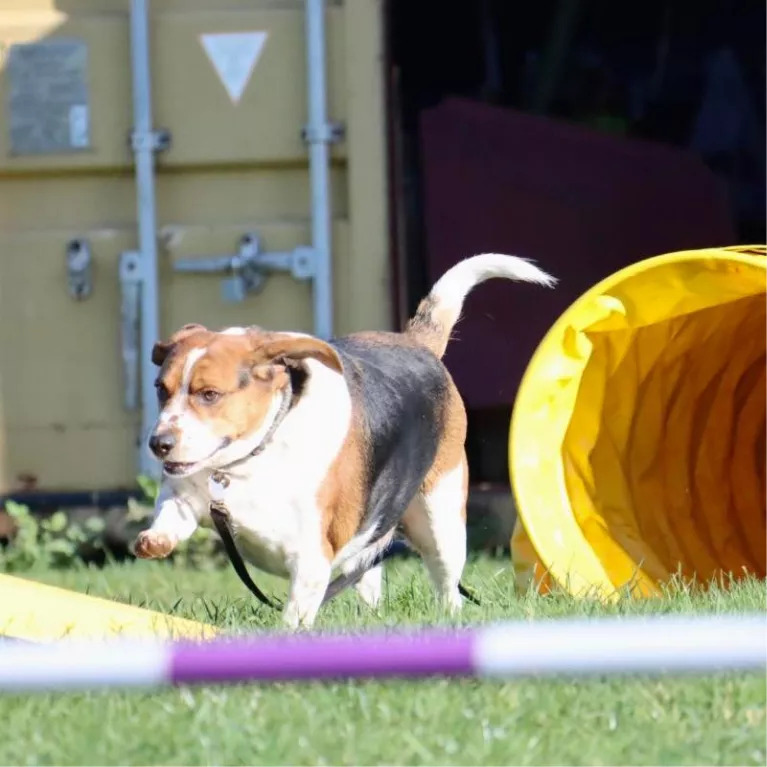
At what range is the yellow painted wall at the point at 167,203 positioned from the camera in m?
7.29

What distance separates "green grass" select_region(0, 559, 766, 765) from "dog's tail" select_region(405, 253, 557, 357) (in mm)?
2018

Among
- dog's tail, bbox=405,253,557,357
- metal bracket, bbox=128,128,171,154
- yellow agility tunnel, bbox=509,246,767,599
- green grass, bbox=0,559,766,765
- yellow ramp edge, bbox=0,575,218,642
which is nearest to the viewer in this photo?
green grass, bbox=0,559,766,765

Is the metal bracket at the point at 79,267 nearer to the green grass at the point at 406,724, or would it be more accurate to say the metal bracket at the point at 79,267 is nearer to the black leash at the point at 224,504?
the black leash at the point at 224,504

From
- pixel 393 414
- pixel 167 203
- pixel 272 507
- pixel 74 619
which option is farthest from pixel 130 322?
pixel 74 619

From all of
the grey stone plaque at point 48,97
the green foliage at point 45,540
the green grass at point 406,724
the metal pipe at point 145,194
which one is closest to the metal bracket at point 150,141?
the metal pipe at point 145,194

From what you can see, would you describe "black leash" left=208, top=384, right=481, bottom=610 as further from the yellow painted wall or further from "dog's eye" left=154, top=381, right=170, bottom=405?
the yellow painted wall

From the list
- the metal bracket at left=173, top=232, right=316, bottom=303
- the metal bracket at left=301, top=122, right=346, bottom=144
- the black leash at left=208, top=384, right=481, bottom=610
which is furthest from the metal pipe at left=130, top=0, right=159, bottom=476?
the black leash at left=208, top=384, right=481, bottom=610

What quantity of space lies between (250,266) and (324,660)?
15.5ft

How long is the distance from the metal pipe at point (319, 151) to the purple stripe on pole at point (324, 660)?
4469 millimetres

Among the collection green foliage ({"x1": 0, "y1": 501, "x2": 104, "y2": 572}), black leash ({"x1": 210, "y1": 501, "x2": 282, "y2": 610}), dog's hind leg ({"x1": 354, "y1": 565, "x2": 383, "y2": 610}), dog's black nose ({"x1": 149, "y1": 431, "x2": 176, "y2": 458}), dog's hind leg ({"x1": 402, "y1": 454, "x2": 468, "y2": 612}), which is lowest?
green foliage ({"x1": 0, "y1": 501, "x2": 104, "y2": 572})

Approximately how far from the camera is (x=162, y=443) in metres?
4.16

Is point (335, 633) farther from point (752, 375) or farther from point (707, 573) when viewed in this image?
point (752, 375)

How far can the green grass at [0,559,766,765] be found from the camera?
3242 mm

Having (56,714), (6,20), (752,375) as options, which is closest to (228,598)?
(56,714)
